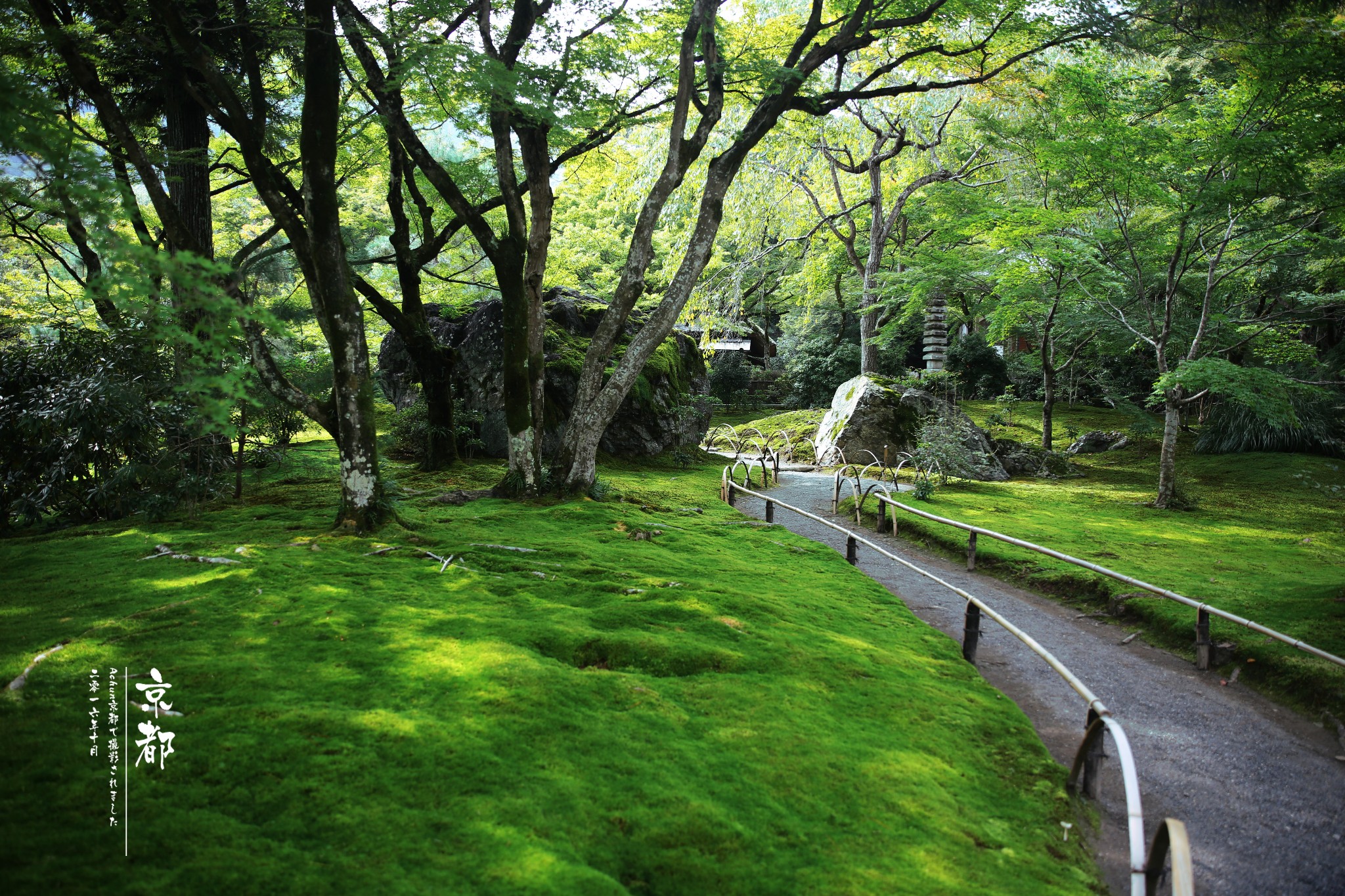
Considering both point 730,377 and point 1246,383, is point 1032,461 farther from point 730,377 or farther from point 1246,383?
point 730,377

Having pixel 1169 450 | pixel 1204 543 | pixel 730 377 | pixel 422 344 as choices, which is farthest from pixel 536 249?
pixel 730 377

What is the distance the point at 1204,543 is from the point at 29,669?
10653 millimetres

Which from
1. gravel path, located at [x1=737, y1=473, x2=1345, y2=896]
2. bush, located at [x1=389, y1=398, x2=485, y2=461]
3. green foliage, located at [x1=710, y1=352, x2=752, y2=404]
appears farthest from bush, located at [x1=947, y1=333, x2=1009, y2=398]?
gravel path, located at [x1=737, y1=473, x2=1345, y2=896]

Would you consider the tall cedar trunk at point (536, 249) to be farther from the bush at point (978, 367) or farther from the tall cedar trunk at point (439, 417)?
the bush at point (978, 367)

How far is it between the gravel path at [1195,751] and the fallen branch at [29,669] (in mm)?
4272

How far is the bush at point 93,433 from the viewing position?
6129 mm

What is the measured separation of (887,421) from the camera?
15156 millimetres

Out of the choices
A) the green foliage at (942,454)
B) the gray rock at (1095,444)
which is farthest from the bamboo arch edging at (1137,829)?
the gray rock at (1095,444)

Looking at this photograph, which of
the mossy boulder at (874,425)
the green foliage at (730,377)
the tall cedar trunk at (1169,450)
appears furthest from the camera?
the green foliage at (730,377)

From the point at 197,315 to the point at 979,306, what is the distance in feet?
54.8

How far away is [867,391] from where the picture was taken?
1531 centimetres

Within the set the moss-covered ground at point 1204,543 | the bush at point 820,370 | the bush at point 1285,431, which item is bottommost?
the moss-covered ground at point 1204,543

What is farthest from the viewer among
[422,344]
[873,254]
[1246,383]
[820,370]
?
[820,370]

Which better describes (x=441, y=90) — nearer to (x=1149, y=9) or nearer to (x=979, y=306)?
(x=1149, y=9)
